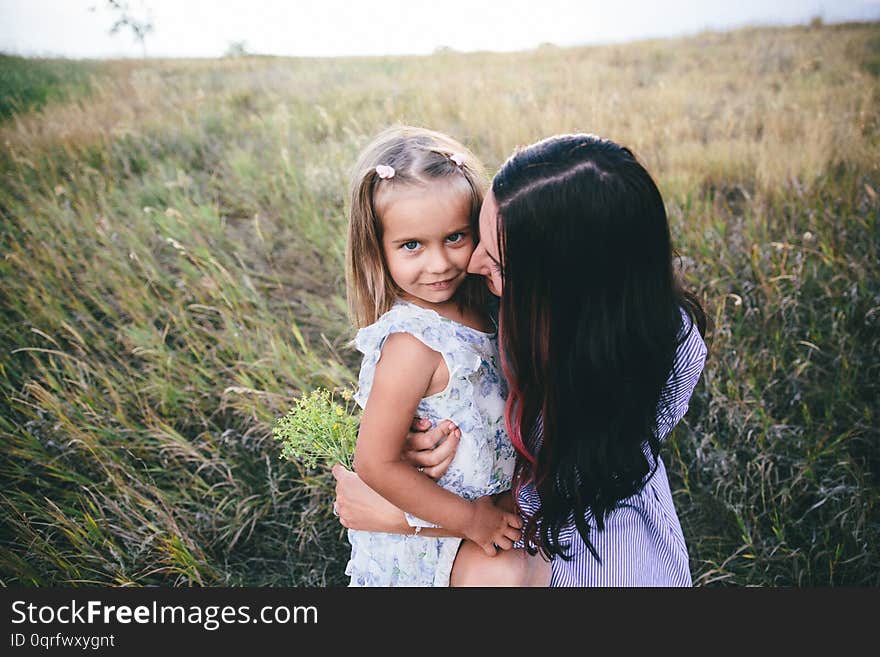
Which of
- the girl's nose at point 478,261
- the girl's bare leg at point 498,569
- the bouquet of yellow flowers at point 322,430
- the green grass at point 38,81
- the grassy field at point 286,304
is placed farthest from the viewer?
the green grass at point 38,81

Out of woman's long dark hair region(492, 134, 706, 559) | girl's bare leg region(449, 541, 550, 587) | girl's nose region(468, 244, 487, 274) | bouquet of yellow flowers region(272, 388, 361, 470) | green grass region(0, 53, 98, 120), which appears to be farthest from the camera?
green grass region(0, 53, 98, 120)

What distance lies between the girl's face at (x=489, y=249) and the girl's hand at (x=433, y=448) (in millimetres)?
370

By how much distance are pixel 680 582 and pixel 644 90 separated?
433cm

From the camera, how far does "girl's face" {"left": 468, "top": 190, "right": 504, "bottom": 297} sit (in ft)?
3.94

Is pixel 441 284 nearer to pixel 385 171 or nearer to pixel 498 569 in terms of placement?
pixel 385 171

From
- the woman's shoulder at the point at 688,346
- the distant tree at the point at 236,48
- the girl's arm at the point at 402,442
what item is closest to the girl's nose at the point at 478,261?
the girl's arm at the point at 402,442

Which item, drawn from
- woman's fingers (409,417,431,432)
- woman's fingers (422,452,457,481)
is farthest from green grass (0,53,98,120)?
woman's fingers (422,452,457,481)

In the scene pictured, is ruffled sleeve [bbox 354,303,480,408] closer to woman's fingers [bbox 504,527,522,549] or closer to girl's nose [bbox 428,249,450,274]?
girl's nose [bbox 428,249,450,274]

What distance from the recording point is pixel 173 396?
2289 mm

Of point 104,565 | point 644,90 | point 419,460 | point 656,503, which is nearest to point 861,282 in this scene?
point 656,503

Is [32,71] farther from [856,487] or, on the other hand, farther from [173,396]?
[856,487]

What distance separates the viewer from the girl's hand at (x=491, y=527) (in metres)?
1.39

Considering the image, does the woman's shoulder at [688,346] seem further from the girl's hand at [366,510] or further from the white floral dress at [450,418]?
the girl's hand at [366,510]

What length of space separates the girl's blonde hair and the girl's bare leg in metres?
0.66
